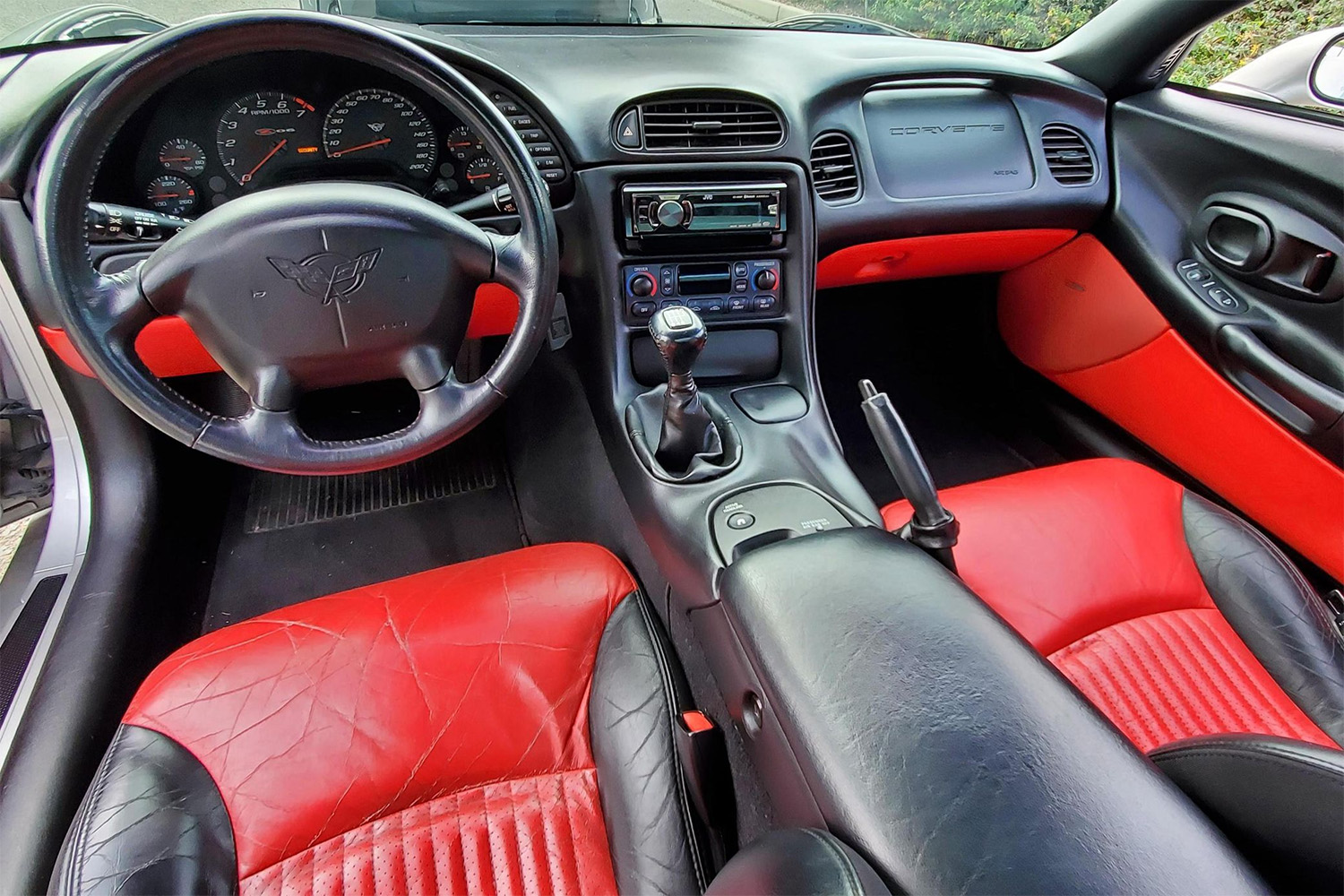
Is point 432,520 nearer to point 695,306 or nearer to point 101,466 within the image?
point 101,466

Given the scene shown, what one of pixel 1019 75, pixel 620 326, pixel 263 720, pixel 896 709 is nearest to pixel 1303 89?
pixel 1019 75

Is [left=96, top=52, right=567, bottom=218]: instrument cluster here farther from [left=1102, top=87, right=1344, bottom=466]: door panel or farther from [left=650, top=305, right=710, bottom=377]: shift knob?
[left=1102, top=87, right=1344, bottom=466]: door panel

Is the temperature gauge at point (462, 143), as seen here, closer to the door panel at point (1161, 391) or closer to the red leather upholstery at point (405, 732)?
the red leather upholstery at point (405, 732)

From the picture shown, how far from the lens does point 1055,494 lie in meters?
1.26

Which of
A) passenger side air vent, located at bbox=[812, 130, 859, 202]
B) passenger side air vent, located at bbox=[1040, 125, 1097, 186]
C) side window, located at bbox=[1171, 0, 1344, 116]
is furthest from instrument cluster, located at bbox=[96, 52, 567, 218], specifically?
side window, located at bbox=[1171, 0, 1344, 116]

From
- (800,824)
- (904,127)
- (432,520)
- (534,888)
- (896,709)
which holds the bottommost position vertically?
(432,520)

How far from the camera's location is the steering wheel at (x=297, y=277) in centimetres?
80

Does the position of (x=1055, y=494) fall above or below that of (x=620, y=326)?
below

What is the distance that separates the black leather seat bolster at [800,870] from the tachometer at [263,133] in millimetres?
1207

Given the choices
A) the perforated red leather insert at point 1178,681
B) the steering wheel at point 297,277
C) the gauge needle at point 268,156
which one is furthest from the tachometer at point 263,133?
the perforated red leather insert at point 1178,681

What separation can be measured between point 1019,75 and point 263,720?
184 centimetres

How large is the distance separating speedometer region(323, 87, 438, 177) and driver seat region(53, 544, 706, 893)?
2.31ft

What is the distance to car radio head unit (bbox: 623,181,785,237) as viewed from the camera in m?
1.28

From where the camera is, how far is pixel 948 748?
0.61 metres
